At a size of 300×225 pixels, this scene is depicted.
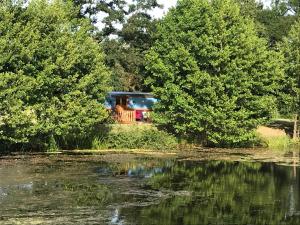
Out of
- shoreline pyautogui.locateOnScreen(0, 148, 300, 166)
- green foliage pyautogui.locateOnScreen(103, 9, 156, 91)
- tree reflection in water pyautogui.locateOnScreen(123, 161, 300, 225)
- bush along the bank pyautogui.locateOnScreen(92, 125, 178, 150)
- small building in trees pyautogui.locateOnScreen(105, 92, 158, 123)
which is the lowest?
tree reflection in water pyautogui.locateOnScreen(123, 161, 300, 225)

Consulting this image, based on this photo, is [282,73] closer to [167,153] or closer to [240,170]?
[167,153]

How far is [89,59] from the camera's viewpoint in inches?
1309

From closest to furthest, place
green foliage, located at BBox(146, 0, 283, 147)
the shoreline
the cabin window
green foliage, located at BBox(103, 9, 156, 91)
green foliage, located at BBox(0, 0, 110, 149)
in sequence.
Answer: green foliage, located at BBox(0, 0, 110, 149)
the shoreline
green foliage, located at BBox(146, 0, 283, 147)
green foliage, located at BBox(103, 9, 156, 91)
the cabin window

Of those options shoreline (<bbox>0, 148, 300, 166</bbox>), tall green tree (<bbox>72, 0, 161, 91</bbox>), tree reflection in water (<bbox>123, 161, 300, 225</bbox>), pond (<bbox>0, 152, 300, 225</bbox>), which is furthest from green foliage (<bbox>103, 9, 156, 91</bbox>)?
tree reflection in water (<bbox>123, 161, 300, 225</bbox>)

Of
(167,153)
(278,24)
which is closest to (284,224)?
(167,153)

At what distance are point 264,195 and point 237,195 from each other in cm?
107

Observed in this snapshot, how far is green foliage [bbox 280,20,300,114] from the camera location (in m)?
40.5

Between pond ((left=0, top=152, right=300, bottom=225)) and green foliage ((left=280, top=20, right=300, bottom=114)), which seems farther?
green foliage ((left=280, top=20, right=300, bottom=114))

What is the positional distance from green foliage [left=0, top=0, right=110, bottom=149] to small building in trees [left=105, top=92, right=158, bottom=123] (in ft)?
32.5

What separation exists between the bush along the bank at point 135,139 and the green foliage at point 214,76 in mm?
1565

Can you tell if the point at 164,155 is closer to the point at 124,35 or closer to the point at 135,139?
the point at 135,139

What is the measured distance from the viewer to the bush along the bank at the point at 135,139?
34219 millimetres

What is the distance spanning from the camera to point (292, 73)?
41.1 metres

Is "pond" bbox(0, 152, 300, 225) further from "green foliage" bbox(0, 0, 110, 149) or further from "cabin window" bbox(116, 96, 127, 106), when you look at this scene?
"cabin window" bbox(116, 96, 127, 106)
